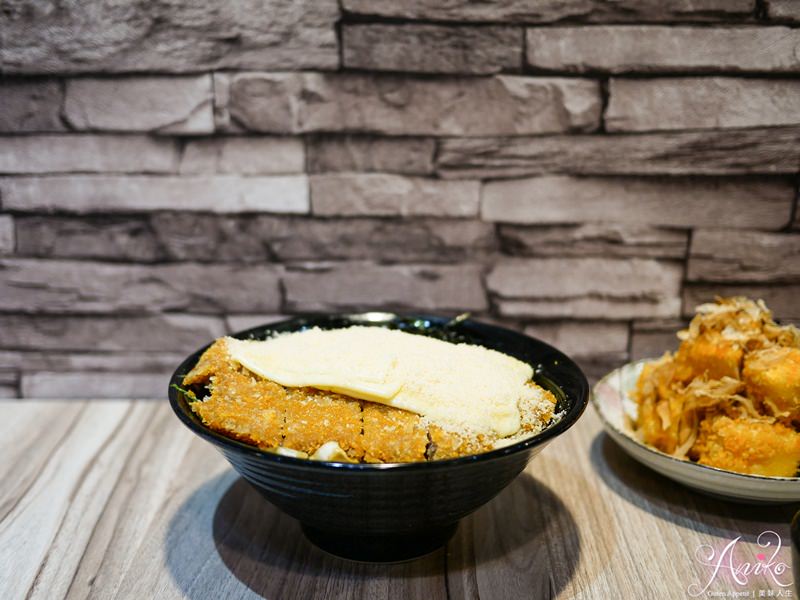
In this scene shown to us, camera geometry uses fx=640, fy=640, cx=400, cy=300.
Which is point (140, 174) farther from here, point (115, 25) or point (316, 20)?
point (316, 20)

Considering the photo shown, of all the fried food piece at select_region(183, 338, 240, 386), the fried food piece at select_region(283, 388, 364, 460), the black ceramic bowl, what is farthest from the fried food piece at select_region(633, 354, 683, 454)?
the fried food piece at select_region(183, 338, 240, 386)

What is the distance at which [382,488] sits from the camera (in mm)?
657

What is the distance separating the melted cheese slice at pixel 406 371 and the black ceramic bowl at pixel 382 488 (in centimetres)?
6

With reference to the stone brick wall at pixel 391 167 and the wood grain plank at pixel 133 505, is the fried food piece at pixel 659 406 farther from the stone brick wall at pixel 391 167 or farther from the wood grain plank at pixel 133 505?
the wood grain plank at pixel 133 505

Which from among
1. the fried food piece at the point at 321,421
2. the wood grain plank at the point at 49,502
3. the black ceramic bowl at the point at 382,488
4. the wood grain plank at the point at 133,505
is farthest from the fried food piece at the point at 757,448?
the wood grain plank at the point at 49,502

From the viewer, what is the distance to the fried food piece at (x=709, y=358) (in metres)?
0.93

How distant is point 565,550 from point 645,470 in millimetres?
260

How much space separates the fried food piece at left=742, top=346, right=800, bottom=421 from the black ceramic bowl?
268 millimetres

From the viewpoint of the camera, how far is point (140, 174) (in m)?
1.20

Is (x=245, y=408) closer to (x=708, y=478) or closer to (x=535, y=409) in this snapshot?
(x=535, y=409)

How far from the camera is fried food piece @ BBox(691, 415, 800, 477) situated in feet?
2.80

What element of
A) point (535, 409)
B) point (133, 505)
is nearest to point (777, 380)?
point (535, 409)

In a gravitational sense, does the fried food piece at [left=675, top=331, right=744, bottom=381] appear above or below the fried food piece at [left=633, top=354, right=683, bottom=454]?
above

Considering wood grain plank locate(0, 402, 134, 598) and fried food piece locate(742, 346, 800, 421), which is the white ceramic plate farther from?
wood grain plank locate(0, 402, 134, 598)
